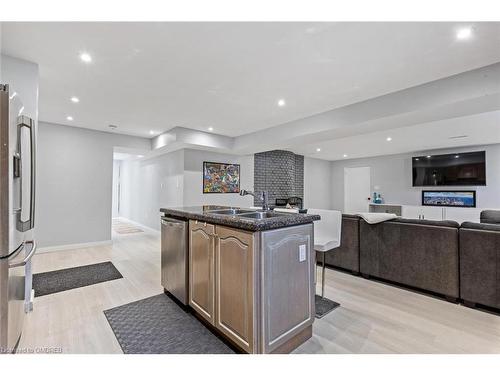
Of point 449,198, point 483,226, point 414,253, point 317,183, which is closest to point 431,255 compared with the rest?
point 414,253

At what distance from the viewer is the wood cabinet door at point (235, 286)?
1.58 m

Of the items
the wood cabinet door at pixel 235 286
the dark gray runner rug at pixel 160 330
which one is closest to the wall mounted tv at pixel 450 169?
the wood cabinet door at pixel 235 286

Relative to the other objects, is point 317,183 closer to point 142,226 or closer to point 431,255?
point 142,226

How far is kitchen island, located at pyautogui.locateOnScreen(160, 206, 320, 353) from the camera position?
5.13 feet

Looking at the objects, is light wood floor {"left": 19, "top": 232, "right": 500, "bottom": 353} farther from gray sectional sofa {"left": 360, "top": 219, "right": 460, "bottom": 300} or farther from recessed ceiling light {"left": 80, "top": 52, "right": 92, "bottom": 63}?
recessed ceiling light {"left": 80, "top": 52, "right": 92, "bottom": 63}

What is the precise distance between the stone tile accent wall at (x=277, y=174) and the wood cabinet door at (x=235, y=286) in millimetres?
4971

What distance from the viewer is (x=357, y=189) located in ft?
29.2

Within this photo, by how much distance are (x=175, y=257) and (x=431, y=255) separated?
281cm

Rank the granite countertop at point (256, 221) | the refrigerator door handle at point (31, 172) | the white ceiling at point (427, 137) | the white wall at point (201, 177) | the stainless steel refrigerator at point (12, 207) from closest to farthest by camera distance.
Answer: the stainless steel refrigerator at point (12, 207), the granite countertop at point (256, 221), the refrigerator door handle at point (31, 172), the white ceiling at point (427, 137), the white wall at point (201, 177)

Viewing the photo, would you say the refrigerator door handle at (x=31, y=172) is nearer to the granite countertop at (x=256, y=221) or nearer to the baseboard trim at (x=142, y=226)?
the granite countertop at (x=256, y=221)
